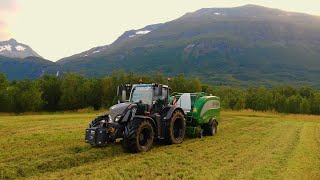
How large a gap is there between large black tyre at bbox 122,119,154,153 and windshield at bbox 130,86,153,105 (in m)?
1.51

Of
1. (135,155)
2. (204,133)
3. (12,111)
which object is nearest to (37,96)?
(12,111)

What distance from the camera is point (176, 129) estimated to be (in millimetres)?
17344

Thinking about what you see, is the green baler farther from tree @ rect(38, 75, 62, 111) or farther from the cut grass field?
tree @ rect(38, 75, 62, 111)

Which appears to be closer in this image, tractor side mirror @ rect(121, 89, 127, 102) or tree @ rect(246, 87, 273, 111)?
tractor side mirror @ rect(121, 89, 127, 102)

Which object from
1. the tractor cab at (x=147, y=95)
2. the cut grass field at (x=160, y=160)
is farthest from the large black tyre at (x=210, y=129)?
the tractor cab at (x=147, y=95)

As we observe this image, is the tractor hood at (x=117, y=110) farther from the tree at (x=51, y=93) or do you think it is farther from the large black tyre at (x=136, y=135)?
the tree at (x=51, y=93)

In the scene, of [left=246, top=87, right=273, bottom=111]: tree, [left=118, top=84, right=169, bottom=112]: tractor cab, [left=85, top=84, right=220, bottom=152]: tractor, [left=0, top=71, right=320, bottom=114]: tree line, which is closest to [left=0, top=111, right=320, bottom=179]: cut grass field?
[left=85, top=84, right=220, bottom=152]: tractor

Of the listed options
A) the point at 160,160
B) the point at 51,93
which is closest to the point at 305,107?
the point at 51,93

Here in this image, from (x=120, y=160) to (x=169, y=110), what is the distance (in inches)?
181

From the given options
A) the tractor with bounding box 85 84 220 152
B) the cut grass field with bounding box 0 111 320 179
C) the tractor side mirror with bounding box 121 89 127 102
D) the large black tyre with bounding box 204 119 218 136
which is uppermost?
the tractor side mirror with bounding box 121 89 127 102

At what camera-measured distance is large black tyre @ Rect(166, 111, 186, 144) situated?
632 inches

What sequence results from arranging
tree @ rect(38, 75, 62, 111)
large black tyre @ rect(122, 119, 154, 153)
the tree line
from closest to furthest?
large black tyre @ rect(122, 119, 154, 153) < the tree line < tree @ rect(38, 75, 62, 111)

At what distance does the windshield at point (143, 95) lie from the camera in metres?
15.7

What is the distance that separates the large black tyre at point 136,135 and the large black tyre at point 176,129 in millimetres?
1705
